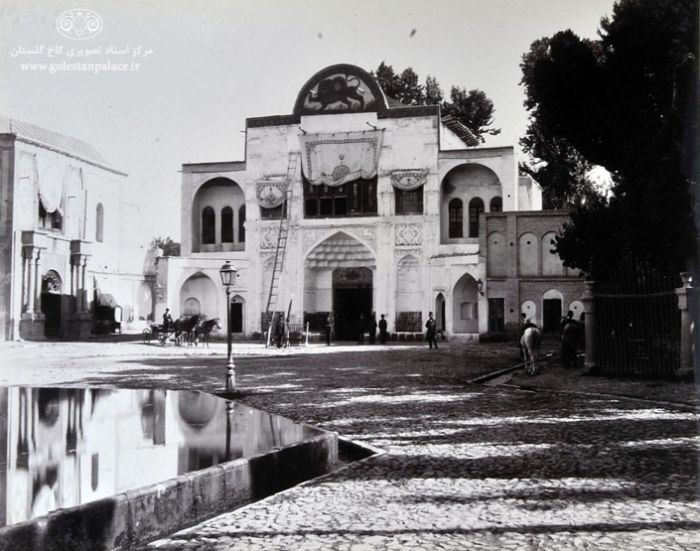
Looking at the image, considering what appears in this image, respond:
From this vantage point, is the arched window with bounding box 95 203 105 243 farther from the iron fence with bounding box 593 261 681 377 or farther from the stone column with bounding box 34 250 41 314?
the iron fence with bounding box 593 261 681 377

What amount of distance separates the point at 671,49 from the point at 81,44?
10.2m

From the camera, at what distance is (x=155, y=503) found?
5.21 metres

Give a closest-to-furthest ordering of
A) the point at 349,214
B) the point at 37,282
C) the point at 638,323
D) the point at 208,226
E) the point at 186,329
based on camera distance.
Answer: the point at 638,323 → the point at 186,329 → the point at 37,282 → the point at 349,214 → the point at 208,226

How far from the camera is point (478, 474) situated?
6359mm

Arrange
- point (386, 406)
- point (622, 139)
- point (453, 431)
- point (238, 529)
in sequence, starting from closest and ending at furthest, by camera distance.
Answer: point (238, 529), point (453, 431), point (386, 406), point (622, 139)

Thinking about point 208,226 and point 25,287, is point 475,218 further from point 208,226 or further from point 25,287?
point 25,287

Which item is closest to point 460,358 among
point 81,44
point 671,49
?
point 671,49

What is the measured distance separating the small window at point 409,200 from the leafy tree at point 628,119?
52.2 ft

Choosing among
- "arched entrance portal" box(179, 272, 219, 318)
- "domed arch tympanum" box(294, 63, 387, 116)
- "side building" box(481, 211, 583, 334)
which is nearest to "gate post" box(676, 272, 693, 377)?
"side building" box(481, 211, 583, 334)

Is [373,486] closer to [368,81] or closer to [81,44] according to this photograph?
[81,44]

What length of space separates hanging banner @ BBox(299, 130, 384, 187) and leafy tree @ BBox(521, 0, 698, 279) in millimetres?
16494

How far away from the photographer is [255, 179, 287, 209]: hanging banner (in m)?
33.5

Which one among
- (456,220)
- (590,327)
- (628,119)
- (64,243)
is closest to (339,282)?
(456,220)

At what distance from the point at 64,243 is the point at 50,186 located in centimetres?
263
